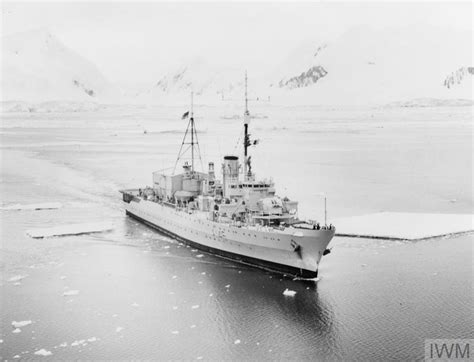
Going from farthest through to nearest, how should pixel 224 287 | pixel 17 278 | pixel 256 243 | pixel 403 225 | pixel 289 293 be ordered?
pixel 403 225 → pixel 256 243 → pixel 17 278 → pixel 224 287 → pixel 289 293

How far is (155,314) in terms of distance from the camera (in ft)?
66.6

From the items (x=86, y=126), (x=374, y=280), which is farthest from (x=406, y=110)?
(x=374, y=280)

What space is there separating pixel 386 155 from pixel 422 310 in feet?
157

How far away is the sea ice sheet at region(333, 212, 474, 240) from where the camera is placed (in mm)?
30094

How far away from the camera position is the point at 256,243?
25.4 meters

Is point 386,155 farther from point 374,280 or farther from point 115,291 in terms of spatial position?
point 115,291

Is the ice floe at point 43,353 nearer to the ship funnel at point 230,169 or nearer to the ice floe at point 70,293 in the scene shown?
the ice floe at point 70,293

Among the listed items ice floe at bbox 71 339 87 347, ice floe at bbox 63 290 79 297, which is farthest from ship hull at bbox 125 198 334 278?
ice floe at bbox 71 339 87 347

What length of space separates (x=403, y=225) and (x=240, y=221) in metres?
10.7

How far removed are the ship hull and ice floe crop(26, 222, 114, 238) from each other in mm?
4890

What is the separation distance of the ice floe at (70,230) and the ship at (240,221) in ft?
9.60

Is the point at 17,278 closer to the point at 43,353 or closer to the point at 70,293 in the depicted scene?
the point at 70,293

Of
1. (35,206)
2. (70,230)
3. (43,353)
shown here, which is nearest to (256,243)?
(43,353)

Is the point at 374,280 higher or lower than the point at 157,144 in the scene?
lower
